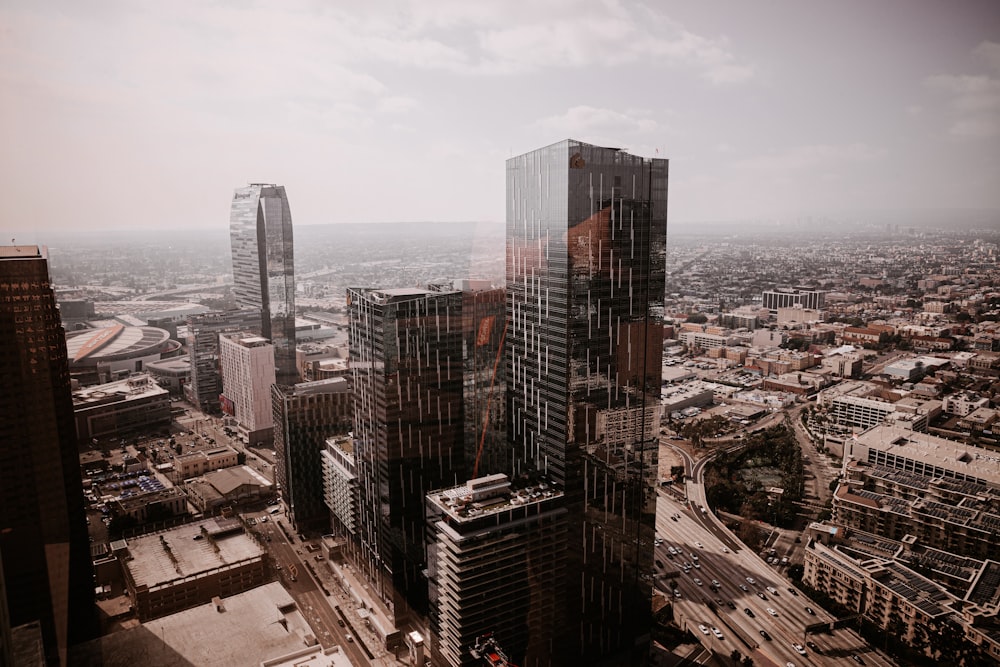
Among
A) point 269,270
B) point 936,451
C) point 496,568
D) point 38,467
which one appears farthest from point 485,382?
point 269,270

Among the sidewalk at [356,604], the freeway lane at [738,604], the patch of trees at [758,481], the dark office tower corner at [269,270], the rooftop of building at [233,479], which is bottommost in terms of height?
the freeway lane at [738,604]

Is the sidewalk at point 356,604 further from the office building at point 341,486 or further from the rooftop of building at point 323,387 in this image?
the rooftop of building at point 323,387

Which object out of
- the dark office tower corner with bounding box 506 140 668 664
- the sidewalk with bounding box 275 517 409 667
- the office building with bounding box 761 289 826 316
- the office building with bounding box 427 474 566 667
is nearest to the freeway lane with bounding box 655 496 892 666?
the dark office tower corner with bounding box 506 140 668 664

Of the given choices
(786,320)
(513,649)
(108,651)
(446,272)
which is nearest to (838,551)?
(513,649)

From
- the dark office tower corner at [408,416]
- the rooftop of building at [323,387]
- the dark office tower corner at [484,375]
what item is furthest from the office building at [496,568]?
the rooftop of building at [323,387]

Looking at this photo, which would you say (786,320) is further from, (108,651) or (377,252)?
(108,651)

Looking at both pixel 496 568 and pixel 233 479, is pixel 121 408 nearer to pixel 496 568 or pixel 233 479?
pixel 233 479
